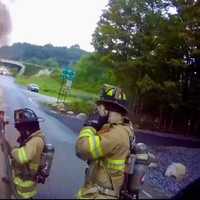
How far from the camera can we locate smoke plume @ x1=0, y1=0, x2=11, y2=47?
2191 millimetres

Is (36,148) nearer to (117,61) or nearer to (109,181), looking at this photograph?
(109,181)

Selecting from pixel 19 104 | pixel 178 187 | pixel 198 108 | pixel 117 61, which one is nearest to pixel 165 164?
pixel 178 187

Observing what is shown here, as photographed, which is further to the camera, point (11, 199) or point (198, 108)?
point (198, 108)

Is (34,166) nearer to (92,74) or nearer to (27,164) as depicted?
(27,164)

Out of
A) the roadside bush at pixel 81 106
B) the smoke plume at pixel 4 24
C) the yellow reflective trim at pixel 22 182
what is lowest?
the yellow reflective trim at pixel 22 182

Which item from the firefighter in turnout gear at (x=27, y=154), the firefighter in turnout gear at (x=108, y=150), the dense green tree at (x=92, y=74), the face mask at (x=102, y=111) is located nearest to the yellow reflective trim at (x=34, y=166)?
the firefighter in turnout gear at (x=27, y=154)

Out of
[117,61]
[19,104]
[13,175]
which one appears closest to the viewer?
[13,175]

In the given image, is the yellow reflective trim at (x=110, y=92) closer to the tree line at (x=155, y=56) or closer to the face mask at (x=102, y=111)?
the face mask at (x=102, y=111)

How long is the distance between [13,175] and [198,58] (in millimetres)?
935

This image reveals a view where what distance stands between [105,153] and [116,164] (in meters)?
0.07

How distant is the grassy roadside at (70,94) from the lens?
2215 mm

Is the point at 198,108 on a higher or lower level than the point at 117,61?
lower

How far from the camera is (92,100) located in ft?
7.25

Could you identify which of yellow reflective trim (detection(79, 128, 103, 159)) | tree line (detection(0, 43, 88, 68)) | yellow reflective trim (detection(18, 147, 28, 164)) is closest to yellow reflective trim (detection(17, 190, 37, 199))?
yellow reflective trim (detection(18, 147, 28, 164))
